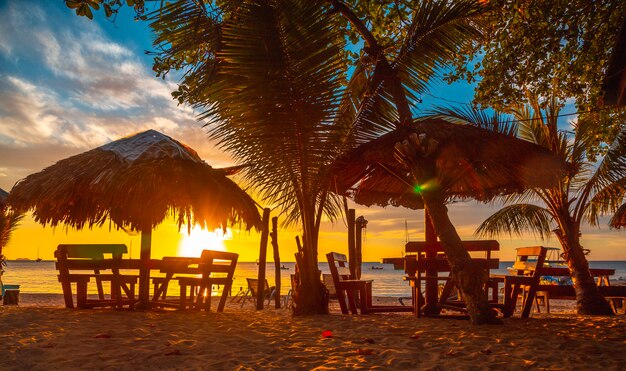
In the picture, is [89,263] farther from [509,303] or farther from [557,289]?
[557,289]

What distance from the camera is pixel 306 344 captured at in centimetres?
431

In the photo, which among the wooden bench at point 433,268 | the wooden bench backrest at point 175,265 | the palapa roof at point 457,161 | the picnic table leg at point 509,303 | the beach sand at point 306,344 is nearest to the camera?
the beach sand at point 306,344

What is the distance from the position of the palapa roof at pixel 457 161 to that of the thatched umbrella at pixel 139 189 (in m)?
2.27

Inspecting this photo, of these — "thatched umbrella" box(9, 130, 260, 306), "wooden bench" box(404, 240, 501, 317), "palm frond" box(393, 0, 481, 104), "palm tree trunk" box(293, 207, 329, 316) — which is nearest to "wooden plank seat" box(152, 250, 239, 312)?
"thatched umbrella" box(9, 130, 260, 306)

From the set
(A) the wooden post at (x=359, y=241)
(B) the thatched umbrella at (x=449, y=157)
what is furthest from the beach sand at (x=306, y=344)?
(A) the wooden post at (x=359, y=241)

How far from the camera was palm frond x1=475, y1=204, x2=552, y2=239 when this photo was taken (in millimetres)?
11781

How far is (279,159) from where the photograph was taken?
652 cm

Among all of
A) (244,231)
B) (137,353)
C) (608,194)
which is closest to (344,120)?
(244,231)

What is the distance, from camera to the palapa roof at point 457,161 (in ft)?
18.4

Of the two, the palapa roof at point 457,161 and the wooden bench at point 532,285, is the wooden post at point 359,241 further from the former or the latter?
the wooden bench at point 532,285

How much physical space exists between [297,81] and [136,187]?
10.9ft

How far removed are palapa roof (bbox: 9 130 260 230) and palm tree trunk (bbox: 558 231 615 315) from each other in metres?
6.10

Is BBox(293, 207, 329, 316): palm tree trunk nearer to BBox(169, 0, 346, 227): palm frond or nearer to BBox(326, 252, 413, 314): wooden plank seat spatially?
BBox(326, 252, 413, 314): wooden plank seat

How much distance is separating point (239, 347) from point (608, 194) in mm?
9435
